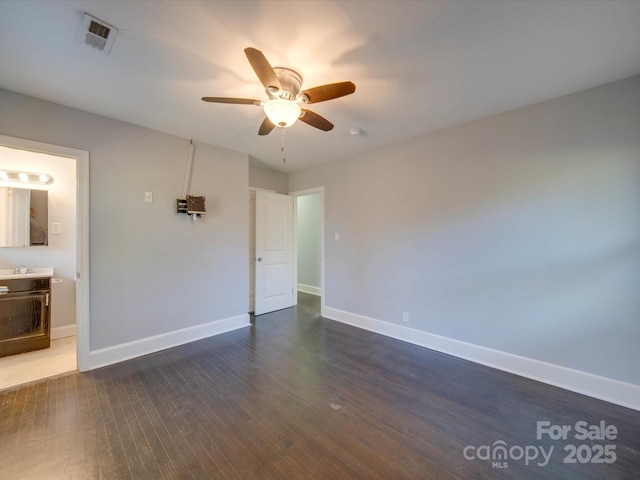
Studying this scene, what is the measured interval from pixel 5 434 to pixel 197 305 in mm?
1826

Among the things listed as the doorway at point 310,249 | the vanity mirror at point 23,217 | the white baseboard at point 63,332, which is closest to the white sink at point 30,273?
the vanity mirror at point 23,217

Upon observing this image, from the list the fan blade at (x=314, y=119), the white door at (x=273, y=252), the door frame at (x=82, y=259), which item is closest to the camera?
→ the fan blade at (x=314, y=119)

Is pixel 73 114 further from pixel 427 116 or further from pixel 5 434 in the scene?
pixel 427 116

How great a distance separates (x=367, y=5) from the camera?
1418 mm

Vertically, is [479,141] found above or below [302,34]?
below

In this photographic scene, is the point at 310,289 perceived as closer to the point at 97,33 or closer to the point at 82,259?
the point at 82,259

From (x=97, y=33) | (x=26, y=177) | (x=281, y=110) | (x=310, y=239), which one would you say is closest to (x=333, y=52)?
(x=281, y=110)

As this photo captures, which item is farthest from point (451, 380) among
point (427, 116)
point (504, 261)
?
point (427, 116)

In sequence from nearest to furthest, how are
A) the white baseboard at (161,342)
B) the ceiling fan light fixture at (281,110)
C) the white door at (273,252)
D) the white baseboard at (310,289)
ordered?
the ceiling fan light fixture at (281,110) → the white baseboard at (161,342) → the white door at (273,252) → the white baseboard at (310,289)

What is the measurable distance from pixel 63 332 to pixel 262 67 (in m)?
4.44

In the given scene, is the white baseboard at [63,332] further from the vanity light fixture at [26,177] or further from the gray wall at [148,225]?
the vanity light fixture at [26,177]

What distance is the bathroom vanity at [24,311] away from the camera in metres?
2.92

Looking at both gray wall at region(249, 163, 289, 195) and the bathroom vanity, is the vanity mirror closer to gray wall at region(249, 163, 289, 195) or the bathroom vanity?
the bathroom vanity

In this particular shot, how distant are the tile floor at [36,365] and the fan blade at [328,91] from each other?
3.57 meters
